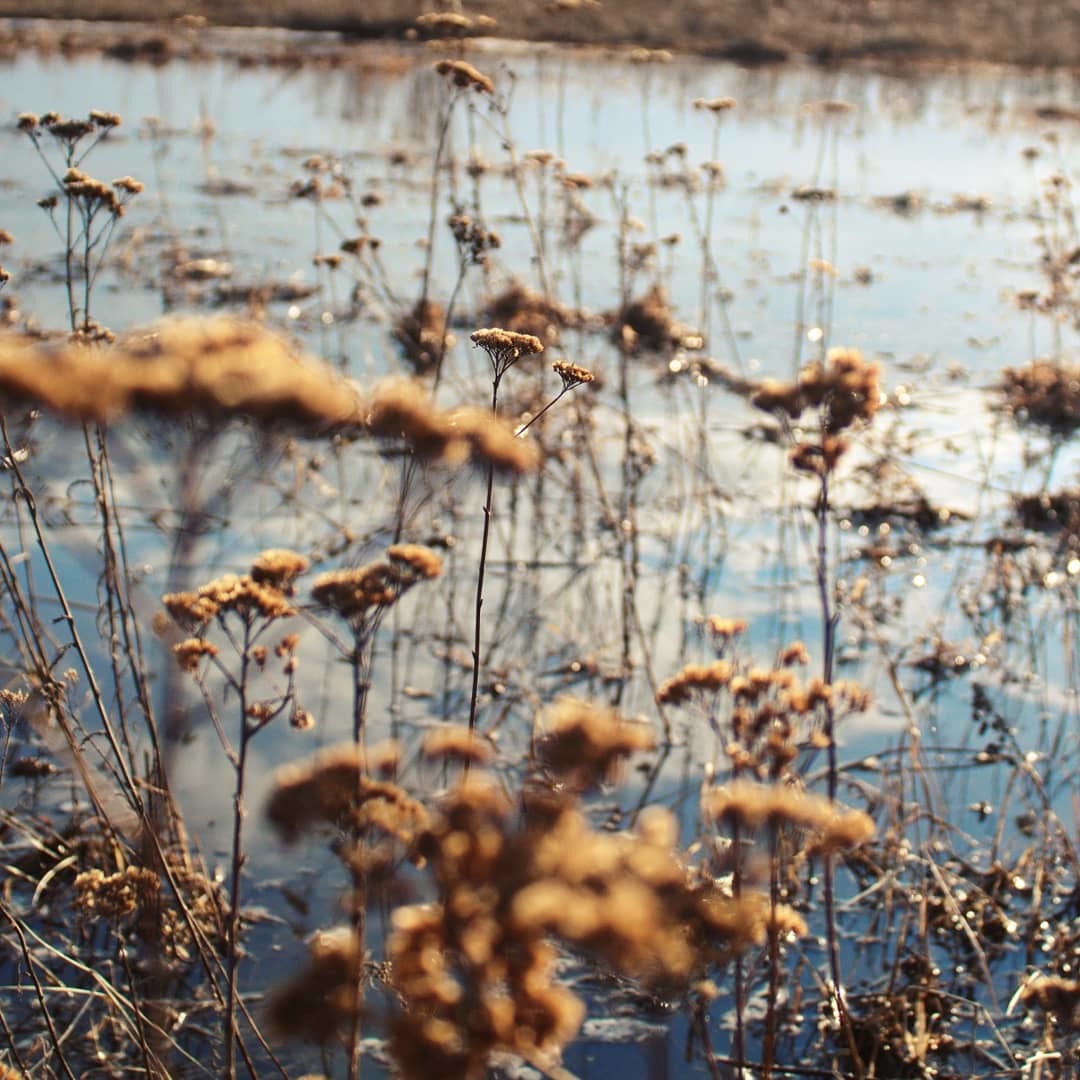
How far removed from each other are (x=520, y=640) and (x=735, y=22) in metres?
17.3

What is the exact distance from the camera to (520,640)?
426cm

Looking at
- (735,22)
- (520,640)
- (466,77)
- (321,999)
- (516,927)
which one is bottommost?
(520,640)

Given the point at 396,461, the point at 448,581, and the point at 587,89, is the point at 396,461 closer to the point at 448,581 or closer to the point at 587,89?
the point at 448,581

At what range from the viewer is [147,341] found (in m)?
1.36

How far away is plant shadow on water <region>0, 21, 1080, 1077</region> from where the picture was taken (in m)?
1.28

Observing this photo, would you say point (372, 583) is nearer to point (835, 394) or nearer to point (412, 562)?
point (412, 562)

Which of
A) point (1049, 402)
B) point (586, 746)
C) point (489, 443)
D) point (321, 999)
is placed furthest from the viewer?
point (1049, 402)

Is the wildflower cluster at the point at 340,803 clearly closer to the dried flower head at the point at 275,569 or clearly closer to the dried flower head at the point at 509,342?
the dried flower head at the point at 275,569

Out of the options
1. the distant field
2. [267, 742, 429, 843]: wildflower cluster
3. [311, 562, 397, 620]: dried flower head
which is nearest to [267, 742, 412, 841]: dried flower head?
[267, 742, 429, 843]: wildflower cluster

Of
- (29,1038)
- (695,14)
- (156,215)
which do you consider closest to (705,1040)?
(29,1038)

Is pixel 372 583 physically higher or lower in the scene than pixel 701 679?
higher

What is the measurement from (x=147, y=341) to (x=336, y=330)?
5.49m

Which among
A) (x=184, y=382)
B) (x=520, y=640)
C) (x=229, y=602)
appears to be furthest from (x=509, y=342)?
(x=520, y=640)

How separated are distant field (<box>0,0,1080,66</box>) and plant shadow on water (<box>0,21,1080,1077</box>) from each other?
316 inches
